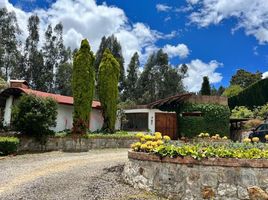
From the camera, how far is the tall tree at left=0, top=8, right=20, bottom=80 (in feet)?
130

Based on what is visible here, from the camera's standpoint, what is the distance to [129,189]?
729cm

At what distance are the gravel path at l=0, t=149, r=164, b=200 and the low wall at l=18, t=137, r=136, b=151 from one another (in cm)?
453

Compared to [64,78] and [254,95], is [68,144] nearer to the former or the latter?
[254,95]

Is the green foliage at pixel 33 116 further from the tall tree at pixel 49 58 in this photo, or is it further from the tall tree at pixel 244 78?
the tall tree at pixel 244 78

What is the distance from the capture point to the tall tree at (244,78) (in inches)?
1964

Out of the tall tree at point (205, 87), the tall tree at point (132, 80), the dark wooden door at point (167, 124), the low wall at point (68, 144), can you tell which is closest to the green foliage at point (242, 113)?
the tall tree at point (205, 87)

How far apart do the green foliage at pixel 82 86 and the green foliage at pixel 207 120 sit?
8725 millimetres

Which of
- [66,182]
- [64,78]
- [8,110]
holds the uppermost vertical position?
[64,78]

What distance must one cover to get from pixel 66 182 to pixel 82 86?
9.74 metres

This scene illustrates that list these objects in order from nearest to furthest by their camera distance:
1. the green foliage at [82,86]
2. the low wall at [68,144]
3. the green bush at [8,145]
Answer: the green bush at [8,145], the low wall at [68,144], the green foliage at [82,86]

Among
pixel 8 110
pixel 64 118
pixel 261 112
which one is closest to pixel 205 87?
pixel 261 112

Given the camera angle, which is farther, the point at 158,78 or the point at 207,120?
the point at 158,78

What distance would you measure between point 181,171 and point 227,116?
17.4 m

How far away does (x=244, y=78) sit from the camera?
169 ft
